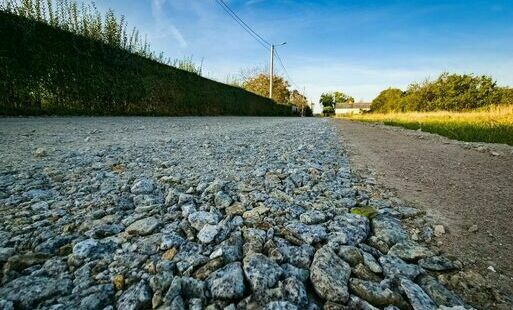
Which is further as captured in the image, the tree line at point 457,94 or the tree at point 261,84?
the tree at point 261,84

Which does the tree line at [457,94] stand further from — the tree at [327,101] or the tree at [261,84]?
the tree at [327,101]

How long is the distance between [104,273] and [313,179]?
65.0 inches

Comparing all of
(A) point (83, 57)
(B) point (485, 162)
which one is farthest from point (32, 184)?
(A) point (83, 57)

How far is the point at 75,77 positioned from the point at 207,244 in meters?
9.17

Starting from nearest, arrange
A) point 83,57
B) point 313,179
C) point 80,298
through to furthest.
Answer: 1. point 80,298
2. point 313,179
3. point 83,57

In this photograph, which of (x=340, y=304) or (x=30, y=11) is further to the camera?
(x=30, y=11)

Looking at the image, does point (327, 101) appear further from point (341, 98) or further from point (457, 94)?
point (457, 94)

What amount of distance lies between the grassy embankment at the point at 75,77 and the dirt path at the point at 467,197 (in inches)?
309

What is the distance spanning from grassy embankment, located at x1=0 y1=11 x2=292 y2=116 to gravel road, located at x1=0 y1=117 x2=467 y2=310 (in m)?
6.11

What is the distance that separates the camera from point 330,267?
3.35 ft

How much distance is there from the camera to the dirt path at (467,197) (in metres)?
1.08

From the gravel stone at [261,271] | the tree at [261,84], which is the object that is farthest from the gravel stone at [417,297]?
the tree at [261,84]

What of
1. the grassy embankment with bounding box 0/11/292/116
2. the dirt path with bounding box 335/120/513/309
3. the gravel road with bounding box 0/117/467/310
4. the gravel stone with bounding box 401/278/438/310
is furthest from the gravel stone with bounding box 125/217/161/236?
the grassy embankment with bounding box 0/11/292/116

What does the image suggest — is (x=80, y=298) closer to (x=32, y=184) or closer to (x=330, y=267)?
(x=330, y=267)
